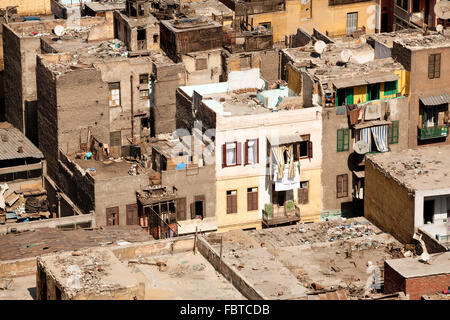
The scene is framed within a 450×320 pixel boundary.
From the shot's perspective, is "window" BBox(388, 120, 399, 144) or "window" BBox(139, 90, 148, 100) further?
"window" BBox(139, 90, 148, 100)

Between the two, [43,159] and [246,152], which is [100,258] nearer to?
[246,152]

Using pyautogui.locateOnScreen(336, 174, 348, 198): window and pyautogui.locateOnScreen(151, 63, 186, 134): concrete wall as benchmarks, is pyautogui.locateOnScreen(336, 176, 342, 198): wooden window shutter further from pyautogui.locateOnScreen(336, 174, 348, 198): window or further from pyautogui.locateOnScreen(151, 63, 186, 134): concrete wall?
pyautogui.locateOnScreen(151, 63, 186, 134): concrete wall

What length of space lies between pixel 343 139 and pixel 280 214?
7.26 m

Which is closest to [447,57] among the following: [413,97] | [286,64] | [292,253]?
[413,97]

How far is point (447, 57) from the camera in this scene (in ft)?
337

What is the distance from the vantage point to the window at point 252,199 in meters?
102

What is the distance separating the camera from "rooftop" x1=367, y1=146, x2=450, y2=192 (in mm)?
93875

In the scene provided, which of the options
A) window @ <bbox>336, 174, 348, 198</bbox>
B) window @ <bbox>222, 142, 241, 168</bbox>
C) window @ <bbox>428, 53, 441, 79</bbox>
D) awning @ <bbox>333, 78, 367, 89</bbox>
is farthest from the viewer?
window @ <bbox>336, 174, 348, 198</bbox>

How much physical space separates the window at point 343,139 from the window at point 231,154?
7.95 m

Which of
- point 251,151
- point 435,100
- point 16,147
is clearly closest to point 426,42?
point 435,100

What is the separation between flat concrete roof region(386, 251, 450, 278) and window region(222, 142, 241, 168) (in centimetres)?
2044

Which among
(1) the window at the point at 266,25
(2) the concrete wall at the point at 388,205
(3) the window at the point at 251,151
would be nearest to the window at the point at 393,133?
(2) the concrete wall at the point at 388,205

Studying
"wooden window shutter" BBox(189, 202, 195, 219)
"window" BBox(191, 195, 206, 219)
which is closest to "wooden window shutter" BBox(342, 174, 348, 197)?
"window" BBox(191, 195, 206, 219)

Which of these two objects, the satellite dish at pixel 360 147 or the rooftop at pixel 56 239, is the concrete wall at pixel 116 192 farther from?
the satellite dish at pixel 360 147
